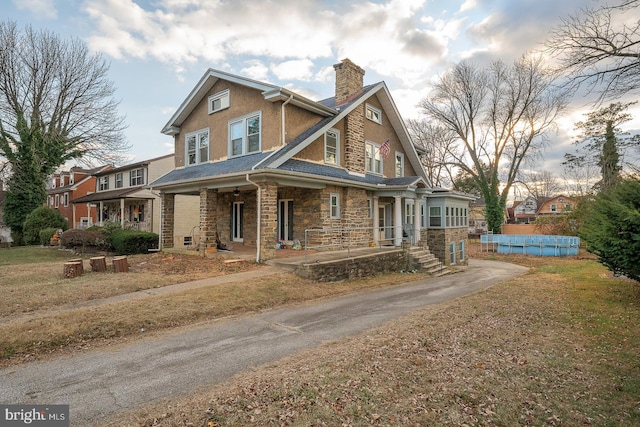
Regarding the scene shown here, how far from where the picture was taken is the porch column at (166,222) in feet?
54.1

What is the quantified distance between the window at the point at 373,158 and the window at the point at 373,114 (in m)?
1.34

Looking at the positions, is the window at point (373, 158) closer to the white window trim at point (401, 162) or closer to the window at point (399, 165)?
the white window trim at point (401, 162)

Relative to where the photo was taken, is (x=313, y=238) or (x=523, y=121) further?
(x=523, y=121)

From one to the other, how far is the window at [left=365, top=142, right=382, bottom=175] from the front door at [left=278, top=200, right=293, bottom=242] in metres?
4.83

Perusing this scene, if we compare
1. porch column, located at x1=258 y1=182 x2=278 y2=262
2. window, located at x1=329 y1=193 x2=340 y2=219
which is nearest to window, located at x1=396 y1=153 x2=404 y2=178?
window, located at x1=329 y1=193 x2=340 y2=219

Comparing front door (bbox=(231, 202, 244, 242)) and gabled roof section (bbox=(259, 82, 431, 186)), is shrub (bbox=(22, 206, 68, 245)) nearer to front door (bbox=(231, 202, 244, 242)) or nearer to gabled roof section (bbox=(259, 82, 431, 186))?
front door (bbox=(231, 202, 244, 242))

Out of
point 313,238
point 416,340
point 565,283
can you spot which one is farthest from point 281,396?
point 565,283

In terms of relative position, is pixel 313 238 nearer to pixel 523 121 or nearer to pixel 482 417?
pixel 482 417

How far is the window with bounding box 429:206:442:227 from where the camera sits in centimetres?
1877

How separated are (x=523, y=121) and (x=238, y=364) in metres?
36.9

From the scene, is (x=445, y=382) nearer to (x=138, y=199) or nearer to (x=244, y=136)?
(x=244, y=136)

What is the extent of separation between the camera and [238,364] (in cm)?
455

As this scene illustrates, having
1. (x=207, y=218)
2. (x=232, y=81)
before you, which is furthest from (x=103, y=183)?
(x=232, y=81)

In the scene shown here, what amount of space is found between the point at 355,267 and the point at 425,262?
4.90 metres
